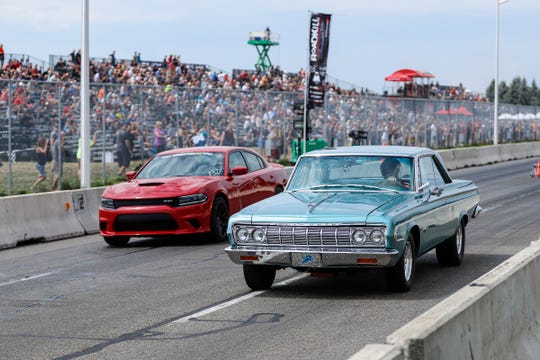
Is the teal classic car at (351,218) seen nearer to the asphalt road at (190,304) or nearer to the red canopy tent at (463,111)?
the asphalt road at (190,304)

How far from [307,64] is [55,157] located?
1175 centimetres

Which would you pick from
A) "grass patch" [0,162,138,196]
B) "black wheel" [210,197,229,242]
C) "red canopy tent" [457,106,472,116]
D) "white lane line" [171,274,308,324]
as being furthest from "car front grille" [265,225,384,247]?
"red canopy tent" [457,106,472,116]

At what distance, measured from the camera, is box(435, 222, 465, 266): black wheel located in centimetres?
1222

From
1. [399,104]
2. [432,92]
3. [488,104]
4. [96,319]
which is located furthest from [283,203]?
[432,92]

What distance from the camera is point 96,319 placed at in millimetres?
9250

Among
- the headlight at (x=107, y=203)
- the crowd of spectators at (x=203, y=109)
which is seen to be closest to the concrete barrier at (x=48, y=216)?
the headlight at (x=107, y=203)

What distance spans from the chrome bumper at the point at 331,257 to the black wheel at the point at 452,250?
105 inches

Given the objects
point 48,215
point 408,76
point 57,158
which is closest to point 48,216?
point 48,215

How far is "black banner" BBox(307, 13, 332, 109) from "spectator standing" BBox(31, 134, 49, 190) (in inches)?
471

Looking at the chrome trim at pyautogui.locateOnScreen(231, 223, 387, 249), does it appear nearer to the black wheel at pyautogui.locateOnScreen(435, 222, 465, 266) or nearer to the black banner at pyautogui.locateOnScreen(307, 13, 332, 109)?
the black wheel at pyautogui.locateOnScreen(435, 222, 465, 266)

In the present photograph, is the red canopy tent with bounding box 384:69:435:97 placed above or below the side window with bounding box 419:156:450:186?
above

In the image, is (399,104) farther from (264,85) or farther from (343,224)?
(343,224)

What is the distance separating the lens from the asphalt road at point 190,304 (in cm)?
794

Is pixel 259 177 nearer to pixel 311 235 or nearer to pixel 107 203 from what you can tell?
pixel 107 203
